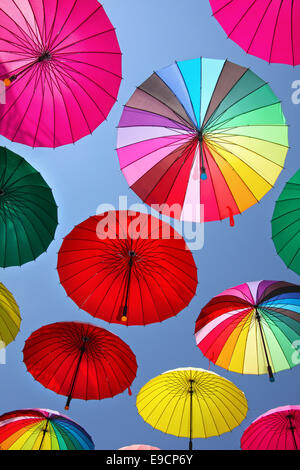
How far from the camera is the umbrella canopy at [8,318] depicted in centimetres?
714

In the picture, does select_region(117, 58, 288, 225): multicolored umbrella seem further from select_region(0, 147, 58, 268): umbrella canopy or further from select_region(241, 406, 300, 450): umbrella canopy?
select_region(241, 406, 300, 450): umbrella canopy

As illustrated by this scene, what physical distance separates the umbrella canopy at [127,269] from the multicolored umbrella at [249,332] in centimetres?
79

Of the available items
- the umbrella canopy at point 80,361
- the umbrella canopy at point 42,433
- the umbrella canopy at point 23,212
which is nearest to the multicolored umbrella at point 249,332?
the umbrella canopy at point 80,361

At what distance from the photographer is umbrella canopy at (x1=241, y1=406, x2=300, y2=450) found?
285 inches

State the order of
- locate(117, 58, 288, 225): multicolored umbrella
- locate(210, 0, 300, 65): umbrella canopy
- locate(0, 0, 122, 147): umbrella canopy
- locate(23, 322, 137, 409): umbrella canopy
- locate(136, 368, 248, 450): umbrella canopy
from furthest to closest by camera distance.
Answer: locate(136, 368, 248, 450): umbrella canopy → locate(23, 322, 137, 409): umbrella canopy → locate(117, 58, 288, 225): multicolored umbrella → locate(0, 0, 122, 147): umbrella canopy → locate(210, 0, 300, 65): umbrella canopy

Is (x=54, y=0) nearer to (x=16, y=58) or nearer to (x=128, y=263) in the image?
(x=16, y=58)

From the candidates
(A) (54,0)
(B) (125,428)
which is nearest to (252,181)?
(A) (54,0)

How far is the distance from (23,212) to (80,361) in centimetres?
284

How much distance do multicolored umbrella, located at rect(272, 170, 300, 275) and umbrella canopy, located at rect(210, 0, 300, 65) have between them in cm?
197

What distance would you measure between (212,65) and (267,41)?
850mm

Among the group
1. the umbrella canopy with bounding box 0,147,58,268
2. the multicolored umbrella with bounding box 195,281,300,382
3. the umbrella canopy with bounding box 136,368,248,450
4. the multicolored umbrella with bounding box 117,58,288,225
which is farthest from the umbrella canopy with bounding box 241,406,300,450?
the umbrella canopy with bounding box 0,147,58,268

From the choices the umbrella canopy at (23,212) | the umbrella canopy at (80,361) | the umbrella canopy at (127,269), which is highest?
the umbrella canopy at (23,212)

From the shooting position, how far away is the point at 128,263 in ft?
23.5

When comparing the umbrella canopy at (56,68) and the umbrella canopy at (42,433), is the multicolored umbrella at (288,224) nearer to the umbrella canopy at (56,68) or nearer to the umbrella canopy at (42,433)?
the umbrella canopy at (56,68)
